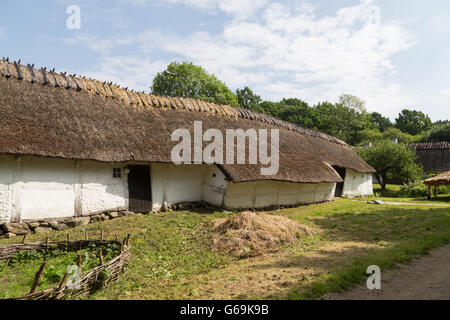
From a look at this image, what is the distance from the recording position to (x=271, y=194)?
1603 cm

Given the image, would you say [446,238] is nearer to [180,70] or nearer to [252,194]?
[252,194]

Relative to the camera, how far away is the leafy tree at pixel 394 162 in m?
28.3

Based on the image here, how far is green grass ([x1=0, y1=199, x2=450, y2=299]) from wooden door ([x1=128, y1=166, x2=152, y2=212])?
2.76 ft

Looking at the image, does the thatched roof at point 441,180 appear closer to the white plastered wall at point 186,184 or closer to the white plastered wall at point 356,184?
the white plastered wall at point 356,184

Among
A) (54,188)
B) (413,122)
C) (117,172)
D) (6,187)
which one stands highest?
(413,122)

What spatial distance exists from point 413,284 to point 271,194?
409 inches

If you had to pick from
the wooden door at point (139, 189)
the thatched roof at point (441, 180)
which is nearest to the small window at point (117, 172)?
the wooden door at point (139, 189)

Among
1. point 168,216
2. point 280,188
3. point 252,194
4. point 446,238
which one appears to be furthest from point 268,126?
point 446,238

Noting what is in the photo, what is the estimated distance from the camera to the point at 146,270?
6.90 m

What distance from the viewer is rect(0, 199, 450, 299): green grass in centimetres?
584

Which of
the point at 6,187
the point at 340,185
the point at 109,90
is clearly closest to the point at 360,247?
the point at 6,187

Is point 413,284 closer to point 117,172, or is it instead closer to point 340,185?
point 117,172

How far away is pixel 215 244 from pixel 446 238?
713 centimetres

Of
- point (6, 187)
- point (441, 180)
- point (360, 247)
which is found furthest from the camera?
point (441, 180)
